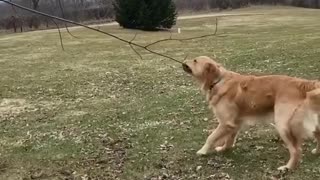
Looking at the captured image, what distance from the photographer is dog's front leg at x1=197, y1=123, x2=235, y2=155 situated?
6.88m

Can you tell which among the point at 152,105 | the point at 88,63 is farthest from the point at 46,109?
the point at 88,63

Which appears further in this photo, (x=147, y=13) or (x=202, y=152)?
(x=147, y=13)

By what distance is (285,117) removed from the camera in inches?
244

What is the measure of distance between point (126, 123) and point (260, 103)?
3792 millimetres

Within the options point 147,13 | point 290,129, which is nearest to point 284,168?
point 290,129

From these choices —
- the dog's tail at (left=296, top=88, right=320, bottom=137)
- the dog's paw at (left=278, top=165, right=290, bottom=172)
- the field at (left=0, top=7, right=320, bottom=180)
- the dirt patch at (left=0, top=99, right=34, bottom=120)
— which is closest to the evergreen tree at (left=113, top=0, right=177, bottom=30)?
the field at (left=0, top=7, right=320, bottom=180)

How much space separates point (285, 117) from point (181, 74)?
983 cm

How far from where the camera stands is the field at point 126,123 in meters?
6.99

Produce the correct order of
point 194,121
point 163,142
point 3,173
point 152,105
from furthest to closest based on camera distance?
point 152,105 < point 194,121 < point 163,142 < point 3,173

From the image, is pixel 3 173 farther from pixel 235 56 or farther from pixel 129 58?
pixel 129 58

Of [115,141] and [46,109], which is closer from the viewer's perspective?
[115,141]

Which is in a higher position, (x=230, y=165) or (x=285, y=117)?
(x=285, y=117)

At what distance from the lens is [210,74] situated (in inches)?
277

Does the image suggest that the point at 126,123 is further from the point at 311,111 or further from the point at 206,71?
the point at 311,111
